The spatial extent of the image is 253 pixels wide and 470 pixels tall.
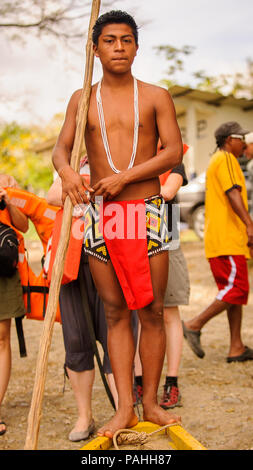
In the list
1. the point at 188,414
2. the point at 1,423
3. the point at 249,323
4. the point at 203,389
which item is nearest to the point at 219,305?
the point at 203,389

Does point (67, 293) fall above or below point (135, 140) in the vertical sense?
below

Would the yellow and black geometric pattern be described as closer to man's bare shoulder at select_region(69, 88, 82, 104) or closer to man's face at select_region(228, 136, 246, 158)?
→ man's bare shoulder at select_region(69, 88, 82, 104)

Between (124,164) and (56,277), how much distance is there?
0.64 metres

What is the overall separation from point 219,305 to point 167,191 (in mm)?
1534

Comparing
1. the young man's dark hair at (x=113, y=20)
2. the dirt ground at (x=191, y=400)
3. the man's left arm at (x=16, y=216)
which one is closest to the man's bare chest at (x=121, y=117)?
the young man's dark hair at (x=113, y=20)

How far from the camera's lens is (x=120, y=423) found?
262 cm

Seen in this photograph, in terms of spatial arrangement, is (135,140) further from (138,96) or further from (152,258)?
(152,258)

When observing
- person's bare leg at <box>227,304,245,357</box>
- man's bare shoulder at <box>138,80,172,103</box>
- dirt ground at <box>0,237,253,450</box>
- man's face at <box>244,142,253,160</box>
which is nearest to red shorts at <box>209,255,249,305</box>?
person's bare leg at <box>227,304,245,357</box>

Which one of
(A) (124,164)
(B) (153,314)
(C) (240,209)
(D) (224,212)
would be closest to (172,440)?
(B) (153,314)

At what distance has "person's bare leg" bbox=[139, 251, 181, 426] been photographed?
107 inches

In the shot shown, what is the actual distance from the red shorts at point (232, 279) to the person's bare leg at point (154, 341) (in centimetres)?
216

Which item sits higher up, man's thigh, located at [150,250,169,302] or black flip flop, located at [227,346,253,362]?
man's thigh, located at [150,250,169,302]

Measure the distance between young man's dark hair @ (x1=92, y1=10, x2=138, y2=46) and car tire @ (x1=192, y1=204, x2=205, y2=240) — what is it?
10603mm

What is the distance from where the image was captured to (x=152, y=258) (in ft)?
8.83
